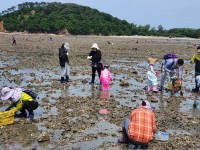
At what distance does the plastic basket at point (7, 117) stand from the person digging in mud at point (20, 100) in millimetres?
378

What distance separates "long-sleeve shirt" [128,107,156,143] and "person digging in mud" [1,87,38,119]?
382 cm

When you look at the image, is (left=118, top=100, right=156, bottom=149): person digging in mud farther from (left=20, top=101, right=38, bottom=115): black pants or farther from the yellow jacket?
the yellow jacket

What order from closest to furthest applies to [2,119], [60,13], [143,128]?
1. [143,128]
2. [2,119]
3. [60,13]

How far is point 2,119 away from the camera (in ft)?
33.0

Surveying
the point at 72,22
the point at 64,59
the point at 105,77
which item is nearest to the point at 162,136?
the point at 105,77

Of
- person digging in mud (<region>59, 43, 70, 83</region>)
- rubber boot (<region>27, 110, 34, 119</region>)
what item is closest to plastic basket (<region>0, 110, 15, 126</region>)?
rubber boot (<region>27, 110, 34, 119</region>)

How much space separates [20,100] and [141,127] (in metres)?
4.21

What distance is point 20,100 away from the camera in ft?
35.1

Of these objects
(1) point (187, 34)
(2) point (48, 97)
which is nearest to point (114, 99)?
(2) point (48, 97)

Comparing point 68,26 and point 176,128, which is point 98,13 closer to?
point 68,26

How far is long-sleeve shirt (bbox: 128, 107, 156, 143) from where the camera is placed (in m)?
8.22

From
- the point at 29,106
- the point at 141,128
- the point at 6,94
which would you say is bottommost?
the point at 29,106

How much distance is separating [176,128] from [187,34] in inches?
4747

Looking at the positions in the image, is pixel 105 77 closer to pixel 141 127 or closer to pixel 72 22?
pixel 141 127
